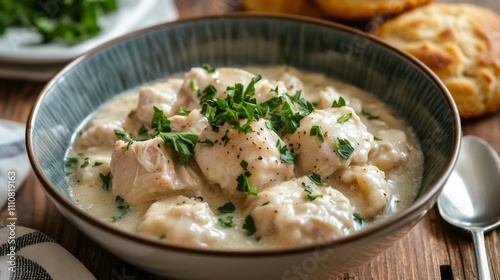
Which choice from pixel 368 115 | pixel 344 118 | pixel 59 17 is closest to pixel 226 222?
pixel 344 118

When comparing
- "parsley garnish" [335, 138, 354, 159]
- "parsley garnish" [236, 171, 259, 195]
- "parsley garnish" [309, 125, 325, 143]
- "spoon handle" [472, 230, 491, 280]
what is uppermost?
"parsley garnish" [309, 125, 325, 143]

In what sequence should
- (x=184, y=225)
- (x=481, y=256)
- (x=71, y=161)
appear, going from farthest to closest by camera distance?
(x=71, y=161), (x=481, y=256), (x=184, y=225)

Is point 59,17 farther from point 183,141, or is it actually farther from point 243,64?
point 183,141

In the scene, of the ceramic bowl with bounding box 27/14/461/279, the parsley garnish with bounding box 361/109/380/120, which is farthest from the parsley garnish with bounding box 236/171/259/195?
the parsley garnish with bounding box 361/109/380/120

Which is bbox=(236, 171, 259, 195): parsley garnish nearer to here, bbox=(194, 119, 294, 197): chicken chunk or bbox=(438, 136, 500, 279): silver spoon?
bbox=(194, 119, 294, 197): chicken chunk

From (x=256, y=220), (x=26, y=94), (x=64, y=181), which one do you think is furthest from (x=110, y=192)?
(x=26, y=94)

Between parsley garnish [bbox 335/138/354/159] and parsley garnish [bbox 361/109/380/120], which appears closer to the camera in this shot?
parsley garnish [bbox 335/138/354/159]
